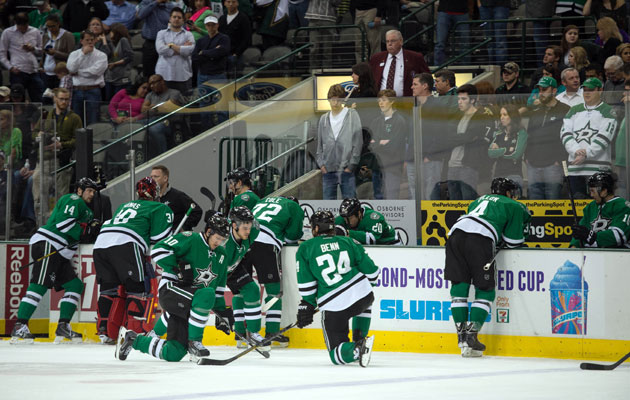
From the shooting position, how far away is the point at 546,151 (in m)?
10.0

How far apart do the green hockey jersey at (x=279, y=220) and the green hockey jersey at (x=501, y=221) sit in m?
1.67

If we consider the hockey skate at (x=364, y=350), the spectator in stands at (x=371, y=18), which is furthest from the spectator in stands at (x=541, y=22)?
the hockey skate at (x=364, y=350)

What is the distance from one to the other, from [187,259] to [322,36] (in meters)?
6.43

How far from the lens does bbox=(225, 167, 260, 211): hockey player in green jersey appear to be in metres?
10.8

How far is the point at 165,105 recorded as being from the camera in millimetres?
12562

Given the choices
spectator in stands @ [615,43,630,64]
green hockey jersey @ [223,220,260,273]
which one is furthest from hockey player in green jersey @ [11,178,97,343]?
spectator in stands @ [615,43,630,64]

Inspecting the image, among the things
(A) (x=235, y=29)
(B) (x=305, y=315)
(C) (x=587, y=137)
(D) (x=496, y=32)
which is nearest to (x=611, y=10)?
(D) (x=496, y=32)

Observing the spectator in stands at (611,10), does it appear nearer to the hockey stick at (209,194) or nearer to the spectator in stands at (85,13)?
the hockey stick at (209,194)

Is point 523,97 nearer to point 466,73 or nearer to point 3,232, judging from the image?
point 466,73

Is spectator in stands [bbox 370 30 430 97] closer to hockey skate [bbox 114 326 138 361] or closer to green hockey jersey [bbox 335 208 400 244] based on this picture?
green hockey jersey [bbox 335 208 400 244]

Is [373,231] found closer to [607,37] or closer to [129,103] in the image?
[607,37]

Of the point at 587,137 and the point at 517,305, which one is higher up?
the point at 587,137

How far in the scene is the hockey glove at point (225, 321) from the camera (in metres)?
9.41

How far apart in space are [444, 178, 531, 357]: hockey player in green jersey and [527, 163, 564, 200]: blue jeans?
454 mm
